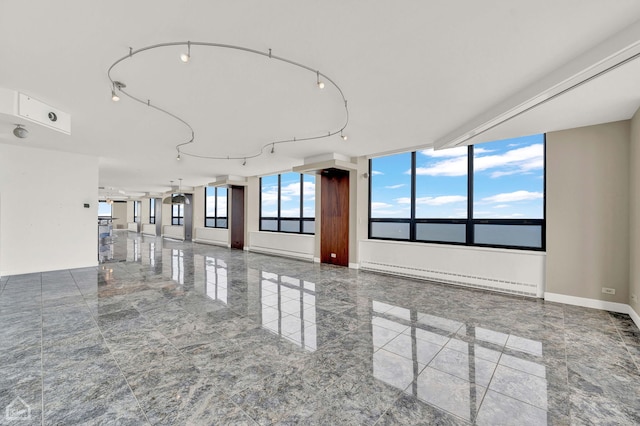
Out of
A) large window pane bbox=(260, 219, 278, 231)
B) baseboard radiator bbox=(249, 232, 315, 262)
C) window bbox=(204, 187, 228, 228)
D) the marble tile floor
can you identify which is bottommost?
the marble tile floor

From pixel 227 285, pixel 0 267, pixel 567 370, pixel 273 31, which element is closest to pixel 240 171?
pixel 227 285

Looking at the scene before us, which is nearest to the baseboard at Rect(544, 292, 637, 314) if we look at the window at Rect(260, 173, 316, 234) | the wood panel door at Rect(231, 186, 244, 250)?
Result: the window at Rect(260, 173, 316, 234)

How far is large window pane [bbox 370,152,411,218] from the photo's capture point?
6.22 metres

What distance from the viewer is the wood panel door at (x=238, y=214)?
421 inches

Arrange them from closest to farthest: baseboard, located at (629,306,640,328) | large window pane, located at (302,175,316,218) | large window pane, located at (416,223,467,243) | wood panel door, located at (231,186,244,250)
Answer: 1. baseboard, located at (629,306,640,328)
2. large window pane, located at (416,223,467,243)
3. large window pane, located at (302,175,316,218)
4. wood panel door, located at (231,186,244,250)

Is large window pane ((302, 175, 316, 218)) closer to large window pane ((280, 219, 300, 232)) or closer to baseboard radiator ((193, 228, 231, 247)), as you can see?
large window pane ((280, 219, 300, 232))

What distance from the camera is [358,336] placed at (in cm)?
293

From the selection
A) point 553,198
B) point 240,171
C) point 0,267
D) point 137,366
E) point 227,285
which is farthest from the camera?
point 240,171

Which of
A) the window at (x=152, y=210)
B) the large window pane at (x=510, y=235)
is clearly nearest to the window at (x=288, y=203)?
the large window pane at (x=510, y=235)

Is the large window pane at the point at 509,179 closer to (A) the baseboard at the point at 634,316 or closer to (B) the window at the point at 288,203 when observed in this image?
(A) the baseboard at the point at 634,316

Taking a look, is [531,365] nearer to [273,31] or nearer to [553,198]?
[553,198]

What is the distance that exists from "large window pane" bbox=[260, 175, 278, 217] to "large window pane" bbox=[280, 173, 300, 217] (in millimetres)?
332

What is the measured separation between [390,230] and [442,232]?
1.20 m

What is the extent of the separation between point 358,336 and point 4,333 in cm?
392
